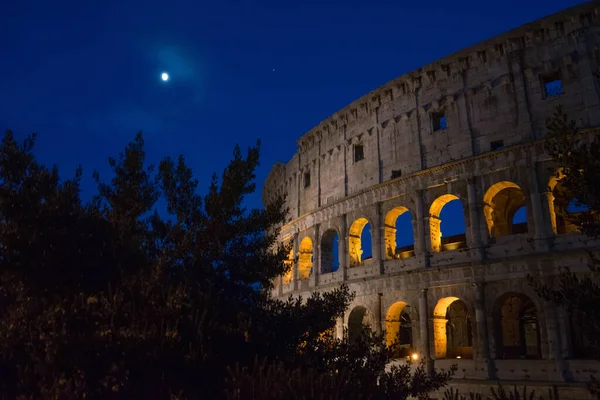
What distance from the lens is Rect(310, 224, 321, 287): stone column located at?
24.0 metres

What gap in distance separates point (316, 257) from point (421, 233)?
21.1 feet

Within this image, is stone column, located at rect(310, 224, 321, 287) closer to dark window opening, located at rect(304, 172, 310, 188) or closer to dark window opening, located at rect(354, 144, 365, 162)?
dark window opening, located at rect(304, 172, 310, 188)

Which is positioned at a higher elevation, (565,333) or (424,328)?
(424,328)

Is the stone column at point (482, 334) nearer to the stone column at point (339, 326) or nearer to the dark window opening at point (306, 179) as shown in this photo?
the stone column at point (339, 326)

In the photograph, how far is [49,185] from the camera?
10.2 metres

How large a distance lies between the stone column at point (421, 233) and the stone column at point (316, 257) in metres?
5.99

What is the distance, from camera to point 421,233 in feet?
63.7

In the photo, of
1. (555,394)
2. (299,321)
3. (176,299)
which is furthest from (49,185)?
(555,394)

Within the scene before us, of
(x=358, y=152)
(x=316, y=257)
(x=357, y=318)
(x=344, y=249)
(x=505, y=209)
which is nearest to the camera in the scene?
(x=505, y=209)

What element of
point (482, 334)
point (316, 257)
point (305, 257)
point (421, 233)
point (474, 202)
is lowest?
point (482, 334)

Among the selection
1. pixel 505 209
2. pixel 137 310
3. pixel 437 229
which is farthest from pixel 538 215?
pixel 137 310

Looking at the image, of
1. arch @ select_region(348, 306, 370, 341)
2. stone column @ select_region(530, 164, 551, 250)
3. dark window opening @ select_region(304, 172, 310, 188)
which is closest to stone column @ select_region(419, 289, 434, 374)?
arch @ select_region(348, 306, 370, 341)

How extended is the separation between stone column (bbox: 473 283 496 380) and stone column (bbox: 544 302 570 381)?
1908 mm

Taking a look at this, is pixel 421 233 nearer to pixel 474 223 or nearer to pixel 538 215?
pixel 474 223
